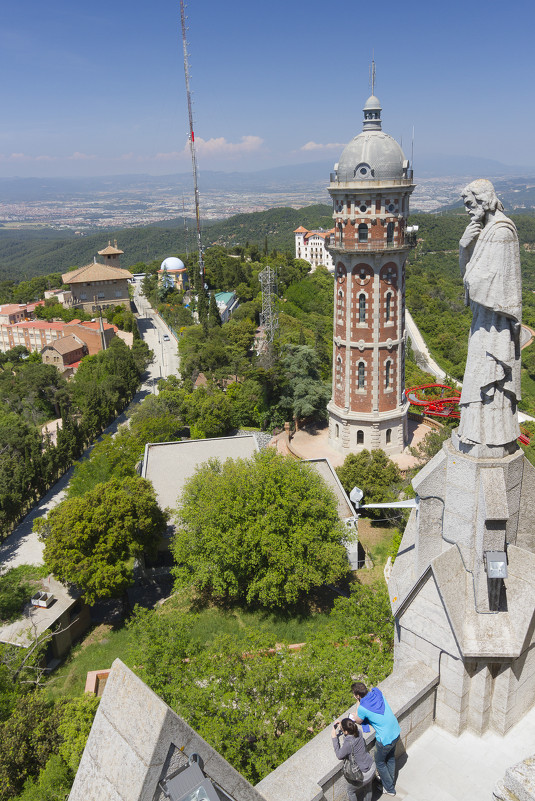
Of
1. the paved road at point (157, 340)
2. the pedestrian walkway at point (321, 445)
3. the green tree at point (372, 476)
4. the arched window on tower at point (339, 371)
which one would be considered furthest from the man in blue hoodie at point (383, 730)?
the paved road at point (157, 340)

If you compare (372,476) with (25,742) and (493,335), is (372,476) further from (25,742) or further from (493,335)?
(493,335)

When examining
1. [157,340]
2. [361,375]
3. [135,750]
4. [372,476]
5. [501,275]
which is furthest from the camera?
[157,340]

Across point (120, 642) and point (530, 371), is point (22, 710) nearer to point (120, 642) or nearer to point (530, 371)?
point (120, 642)

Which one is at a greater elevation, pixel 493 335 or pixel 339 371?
pixel 493 335

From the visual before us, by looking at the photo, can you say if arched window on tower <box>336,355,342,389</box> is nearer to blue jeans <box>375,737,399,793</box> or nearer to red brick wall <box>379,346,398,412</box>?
red brick wall <box>379,346,398,412</box>

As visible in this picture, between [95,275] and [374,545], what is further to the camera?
[95,275]

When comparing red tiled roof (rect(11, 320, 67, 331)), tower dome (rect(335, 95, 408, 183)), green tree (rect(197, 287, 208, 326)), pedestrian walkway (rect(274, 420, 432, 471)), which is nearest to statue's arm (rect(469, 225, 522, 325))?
tower dome (rect(335, 95, 408, 183))

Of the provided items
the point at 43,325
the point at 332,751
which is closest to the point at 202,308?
the point at 43,325
